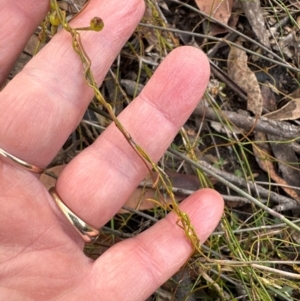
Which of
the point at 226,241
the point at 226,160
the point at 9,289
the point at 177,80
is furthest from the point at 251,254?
the point at 9,289

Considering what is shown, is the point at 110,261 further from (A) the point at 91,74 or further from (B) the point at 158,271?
(A) the point at 91,74

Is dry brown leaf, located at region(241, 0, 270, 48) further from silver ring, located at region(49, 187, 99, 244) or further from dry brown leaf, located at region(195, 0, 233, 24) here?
silver ring, located at region(49, 187, 99, 244)

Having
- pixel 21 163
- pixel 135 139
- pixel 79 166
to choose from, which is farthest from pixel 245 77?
pixel 21 163

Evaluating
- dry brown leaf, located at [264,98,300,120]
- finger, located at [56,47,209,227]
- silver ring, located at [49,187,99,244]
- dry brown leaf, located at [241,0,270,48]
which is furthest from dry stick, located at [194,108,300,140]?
silver ring, located at [49,187,99,244]

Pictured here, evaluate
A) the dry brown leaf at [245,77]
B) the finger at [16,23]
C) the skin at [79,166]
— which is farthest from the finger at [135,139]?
the dry brown leaf at [245,77]

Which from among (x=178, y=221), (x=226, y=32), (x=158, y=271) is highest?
(x=226, y=32)

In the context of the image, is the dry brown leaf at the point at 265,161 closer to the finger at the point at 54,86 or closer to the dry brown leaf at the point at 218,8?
the dry brown leaf at the point at 218,8
